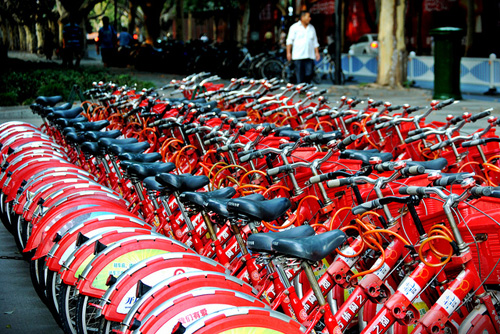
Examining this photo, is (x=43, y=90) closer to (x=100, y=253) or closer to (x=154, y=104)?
(x=154, y=104)

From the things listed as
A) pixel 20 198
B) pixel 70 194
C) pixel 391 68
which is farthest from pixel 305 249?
pixel 391 68

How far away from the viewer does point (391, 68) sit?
1744 cm

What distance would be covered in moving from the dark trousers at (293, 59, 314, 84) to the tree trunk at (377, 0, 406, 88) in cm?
430

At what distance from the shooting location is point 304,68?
13.5 meters

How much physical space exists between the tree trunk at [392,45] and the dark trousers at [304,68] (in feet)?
14.1

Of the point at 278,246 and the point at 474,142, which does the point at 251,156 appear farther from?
the point at 278,246

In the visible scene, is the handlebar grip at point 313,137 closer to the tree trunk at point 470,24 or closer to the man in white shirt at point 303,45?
the man in white shirt at point 303,45

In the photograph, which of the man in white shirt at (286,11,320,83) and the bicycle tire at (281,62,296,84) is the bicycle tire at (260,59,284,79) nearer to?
the bicycle tire at (281,62,296,84)

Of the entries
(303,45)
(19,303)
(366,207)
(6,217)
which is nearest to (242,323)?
(366,207)

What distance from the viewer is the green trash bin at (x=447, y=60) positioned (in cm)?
1412

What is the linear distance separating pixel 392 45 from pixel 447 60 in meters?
3.05

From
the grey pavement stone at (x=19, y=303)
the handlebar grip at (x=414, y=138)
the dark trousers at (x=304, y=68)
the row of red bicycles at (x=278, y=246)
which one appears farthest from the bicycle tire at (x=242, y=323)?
the dark trousers at (x=304, y=68)

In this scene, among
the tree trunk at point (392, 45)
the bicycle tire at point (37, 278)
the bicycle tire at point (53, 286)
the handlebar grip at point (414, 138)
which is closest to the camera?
the bicycle tire at point (53, 286)

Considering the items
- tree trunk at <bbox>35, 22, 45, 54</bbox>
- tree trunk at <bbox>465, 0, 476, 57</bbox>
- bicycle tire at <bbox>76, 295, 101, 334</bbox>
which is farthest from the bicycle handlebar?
tree trunk at <bbox>35, 22, 45, 54</bbox>
